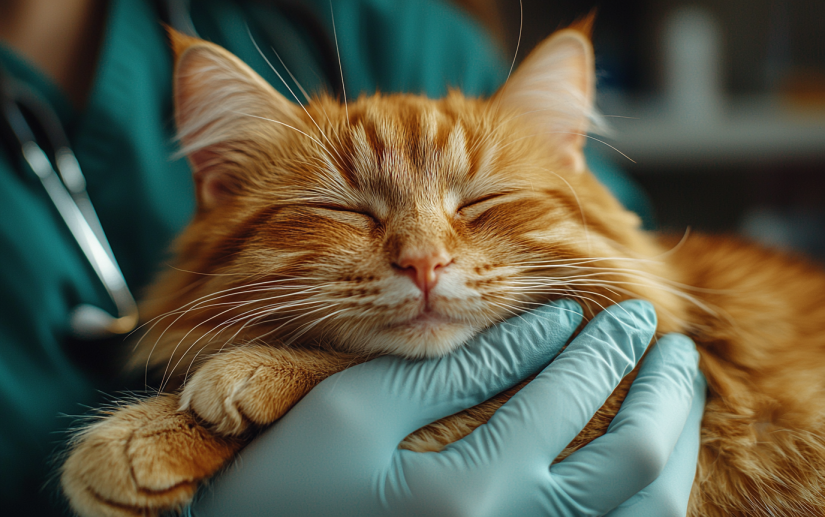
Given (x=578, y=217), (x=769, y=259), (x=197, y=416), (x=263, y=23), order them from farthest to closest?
(x=263, y=23), (x=769, y=259), (x=578, y=217), (x=197, y=416)

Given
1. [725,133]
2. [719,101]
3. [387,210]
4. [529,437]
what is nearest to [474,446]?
[529,437]

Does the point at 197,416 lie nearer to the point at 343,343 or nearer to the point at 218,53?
the point at 343,343

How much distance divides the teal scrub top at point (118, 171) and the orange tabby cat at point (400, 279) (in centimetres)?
22

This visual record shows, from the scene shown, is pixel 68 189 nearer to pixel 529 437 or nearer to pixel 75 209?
pixel 75 209

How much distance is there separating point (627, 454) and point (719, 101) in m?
2.75

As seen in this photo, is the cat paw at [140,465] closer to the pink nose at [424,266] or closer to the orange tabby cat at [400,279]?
the orange tabby cat at [400,279]

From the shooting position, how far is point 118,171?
47.6 inches

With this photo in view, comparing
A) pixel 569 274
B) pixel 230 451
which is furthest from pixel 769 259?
pixel 230 451

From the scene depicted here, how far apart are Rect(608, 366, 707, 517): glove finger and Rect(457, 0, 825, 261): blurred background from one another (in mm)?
1956

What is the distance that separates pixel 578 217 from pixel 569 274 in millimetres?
145

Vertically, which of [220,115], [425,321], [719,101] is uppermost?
[220,115]

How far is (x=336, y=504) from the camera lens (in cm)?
77

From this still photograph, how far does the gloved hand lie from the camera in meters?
0.77

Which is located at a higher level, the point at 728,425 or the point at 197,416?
the point at 197,416
